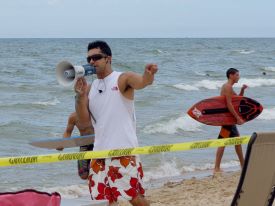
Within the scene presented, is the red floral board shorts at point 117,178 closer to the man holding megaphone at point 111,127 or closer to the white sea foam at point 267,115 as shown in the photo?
the man holding megaphone at point 111,127

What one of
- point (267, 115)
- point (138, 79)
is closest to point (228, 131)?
point (138, 79)

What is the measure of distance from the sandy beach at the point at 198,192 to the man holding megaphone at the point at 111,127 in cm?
270

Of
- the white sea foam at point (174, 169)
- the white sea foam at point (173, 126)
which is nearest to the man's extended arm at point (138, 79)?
the white sea foam at point (174, 169)

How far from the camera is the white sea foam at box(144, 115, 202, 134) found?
49.4ft

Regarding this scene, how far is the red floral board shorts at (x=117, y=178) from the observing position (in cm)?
471

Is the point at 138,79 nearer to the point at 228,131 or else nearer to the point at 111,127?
the point at 111,127

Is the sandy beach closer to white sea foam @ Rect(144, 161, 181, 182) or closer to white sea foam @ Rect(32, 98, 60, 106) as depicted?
white sea foam @ Rect(144, 161, 181, 182)

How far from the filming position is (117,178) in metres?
4.71

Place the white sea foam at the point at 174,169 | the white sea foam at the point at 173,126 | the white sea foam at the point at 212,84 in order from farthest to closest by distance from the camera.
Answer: the white sea foam at the point at 212,84 < the white sea foam at the point at 173,126 < the white sea foam at the point at 174,169

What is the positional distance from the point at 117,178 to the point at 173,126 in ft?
36.1

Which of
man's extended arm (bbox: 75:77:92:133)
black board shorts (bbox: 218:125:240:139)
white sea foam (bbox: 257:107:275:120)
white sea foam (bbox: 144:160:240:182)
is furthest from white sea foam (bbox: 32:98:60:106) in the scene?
man's extended arm (bbox: 75:77:92:133)

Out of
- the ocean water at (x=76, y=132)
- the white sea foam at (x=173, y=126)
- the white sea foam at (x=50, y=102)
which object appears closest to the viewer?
the ocean water at (x=76, y=132)

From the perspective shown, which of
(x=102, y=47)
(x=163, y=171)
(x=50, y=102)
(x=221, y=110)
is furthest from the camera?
(x=50, y=102)

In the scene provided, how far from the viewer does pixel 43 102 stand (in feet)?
66.3
